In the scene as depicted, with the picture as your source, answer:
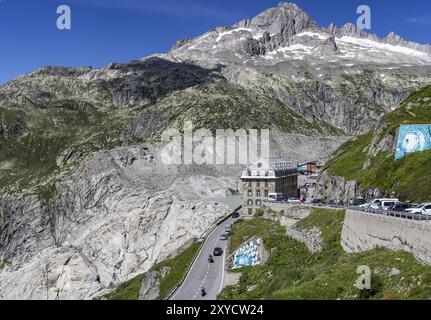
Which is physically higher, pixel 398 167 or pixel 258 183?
pixel 398 167

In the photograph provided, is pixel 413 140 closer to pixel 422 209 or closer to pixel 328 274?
pixel 422 209

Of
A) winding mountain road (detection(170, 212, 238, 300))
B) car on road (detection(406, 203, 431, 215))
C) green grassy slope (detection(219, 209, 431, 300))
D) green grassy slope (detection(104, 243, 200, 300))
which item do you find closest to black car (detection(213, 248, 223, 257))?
winding mountain road (detection(170, 212, 238, 300))

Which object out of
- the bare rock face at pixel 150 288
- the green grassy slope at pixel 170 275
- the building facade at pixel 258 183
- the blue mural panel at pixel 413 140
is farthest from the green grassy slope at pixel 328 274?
the building facade at pixel 258 183

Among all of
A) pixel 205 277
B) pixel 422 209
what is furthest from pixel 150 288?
pixel 422 209
